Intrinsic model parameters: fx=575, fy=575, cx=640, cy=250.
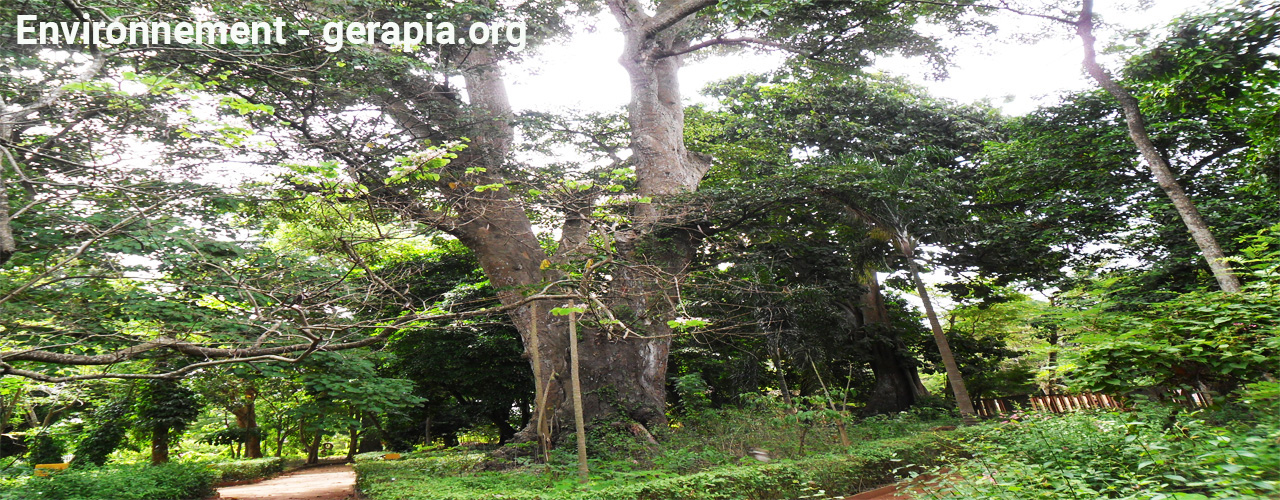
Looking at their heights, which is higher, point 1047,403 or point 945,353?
point 945,353

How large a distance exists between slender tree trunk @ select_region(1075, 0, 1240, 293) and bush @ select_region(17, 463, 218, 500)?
14.0 m

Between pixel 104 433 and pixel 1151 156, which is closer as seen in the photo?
pixel 1151 156

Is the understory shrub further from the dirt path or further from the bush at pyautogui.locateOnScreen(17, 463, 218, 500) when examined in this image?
the bush at pyautogui.locateOnScreen(17, 463, 218, 500)

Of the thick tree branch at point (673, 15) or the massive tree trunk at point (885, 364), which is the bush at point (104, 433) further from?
the massive tree trunk at point (885, 364)

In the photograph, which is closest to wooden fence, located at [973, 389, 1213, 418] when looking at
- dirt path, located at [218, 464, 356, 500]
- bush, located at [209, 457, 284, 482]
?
dirt path, located at [218, 464, 356, 500]

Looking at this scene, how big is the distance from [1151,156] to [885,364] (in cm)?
833

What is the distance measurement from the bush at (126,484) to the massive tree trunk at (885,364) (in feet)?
46.0

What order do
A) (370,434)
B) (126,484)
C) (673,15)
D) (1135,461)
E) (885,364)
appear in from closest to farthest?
(1135,461), (126,484), (673,15), (885,364), (370,434)

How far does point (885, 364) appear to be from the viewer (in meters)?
14.4

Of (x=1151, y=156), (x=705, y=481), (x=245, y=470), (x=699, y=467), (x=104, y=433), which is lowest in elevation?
(x=245, y=470)

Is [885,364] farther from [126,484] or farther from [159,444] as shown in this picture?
[159,444]

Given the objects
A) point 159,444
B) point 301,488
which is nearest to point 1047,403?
point 301,488

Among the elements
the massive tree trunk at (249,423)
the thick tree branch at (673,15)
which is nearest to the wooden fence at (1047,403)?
the thick tree branch at (673,15)

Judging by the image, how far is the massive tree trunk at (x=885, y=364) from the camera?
14.1m
